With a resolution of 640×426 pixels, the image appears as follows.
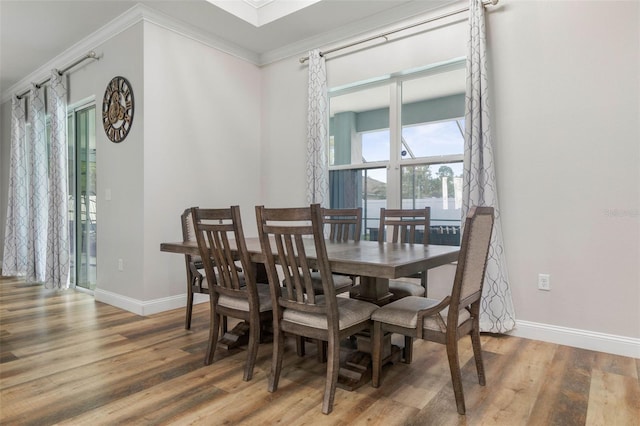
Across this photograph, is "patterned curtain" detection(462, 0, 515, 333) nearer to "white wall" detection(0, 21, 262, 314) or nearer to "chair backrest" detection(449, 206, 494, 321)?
"chair backrest" detection(449, 206, 494, 321)

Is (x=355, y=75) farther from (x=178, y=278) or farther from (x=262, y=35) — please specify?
(x=178, y=278)

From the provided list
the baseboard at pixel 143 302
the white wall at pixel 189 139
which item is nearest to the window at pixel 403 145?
the white wall at pixel 189 139

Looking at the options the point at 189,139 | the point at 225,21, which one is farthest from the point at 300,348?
the point at 225,21

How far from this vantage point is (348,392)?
203 cm

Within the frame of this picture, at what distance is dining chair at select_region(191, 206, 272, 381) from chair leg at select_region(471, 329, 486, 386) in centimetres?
113

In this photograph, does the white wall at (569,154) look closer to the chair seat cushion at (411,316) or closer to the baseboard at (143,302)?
the chair seat cushion at (411,316)

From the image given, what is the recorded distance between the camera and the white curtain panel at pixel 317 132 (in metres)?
4.04

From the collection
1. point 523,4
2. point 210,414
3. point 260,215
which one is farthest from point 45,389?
point 523,4

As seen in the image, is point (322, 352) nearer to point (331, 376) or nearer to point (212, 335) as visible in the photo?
point (331, 376)

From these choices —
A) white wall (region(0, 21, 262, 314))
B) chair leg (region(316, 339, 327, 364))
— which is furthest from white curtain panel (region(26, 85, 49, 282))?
chair leg (region(316, 339, 327, 364))

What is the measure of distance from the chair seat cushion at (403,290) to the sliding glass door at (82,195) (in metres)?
3.43

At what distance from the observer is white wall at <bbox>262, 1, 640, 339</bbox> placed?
8.55 ft

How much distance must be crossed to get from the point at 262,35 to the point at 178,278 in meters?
2.68

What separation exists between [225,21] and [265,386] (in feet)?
11.1
